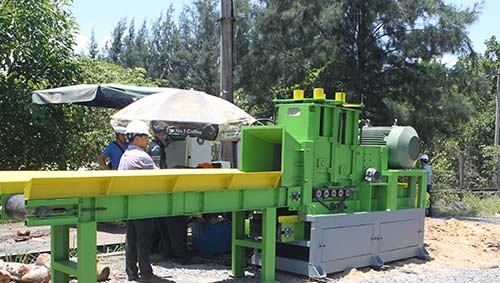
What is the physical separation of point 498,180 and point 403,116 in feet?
32.6

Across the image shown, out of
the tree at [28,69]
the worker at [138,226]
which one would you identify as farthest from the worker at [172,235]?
the tree at [28,69]

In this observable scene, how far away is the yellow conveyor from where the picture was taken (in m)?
5.31

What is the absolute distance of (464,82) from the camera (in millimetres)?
16406

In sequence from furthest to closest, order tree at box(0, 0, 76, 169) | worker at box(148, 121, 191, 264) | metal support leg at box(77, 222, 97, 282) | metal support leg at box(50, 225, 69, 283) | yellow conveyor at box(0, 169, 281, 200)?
tree at box(0, 0, 76, 169)
worker at box(148, 121, 191, 264)
metal support leg at box(50, 225, 69, 283)
metal support leg at box(77, 222, 97, 282)
yellow conveyor at box(0, 169, 281, 200)

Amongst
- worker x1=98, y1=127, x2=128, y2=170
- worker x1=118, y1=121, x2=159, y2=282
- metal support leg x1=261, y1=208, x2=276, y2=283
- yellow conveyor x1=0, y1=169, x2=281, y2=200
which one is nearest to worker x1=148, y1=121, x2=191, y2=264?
worker x1=98, y1=127, x2=128, y2=170

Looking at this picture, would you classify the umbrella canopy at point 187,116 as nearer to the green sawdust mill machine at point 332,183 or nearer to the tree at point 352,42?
the green sawdust mill machine at point 332,183

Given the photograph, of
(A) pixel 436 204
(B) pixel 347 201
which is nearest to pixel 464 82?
(A) pixel 436 204

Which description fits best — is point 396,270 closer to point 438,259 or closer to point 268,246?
point 438,259

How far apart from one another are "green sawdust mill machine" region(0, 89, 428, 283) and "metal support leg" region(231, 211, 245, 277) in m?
0.01

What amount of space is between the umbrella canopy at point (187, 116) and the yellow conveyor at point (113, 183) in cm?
232

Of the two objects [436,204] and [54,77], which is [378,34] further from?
[54,77]

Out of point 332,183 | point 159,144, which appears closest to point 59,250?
point 159,144

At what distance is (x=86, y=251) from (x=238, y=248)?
2.69m

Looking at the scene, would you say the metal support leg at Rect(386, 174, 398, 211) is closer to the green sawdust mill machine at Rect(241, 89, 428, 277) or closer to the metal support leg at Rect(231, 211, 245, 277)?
the green sawdust mill machine at Rect(241, 89, 428, 277)
